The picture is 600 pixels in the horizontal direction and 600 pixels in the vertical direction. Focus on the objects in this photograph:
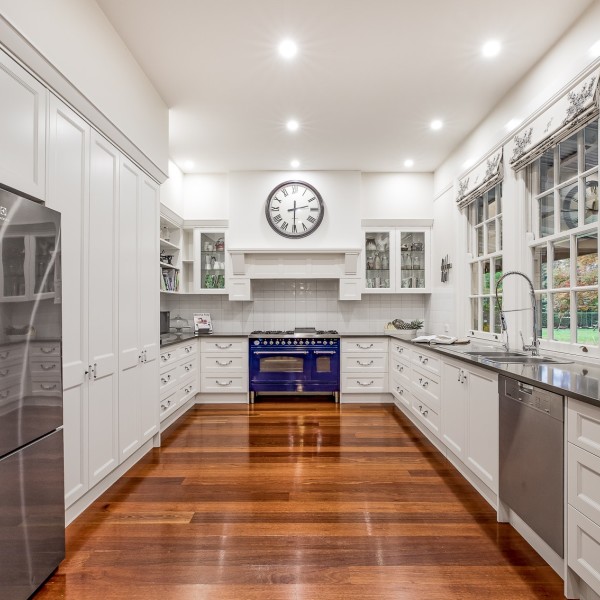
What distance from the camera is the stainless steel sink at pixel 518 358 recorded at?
2.45m

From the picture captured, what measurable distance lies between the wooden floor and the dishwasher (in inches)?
8.1

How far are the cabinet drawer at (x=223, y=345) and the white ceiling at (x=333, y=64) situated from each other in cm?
220

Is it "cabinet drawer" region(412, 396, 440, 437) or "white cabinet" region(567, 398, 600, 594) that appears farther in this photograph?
"cabinet drawer" region(412, 396, 440, 437)

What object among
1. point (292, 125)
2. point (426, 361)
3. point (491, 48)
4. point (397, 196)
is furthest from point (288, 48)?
point (397, 196)

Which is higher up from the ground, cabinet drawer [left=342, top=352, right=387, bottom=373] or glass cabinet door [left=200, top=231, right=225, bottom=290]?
glass cabinet door [left=200, top=231, right=225, bottom=290]

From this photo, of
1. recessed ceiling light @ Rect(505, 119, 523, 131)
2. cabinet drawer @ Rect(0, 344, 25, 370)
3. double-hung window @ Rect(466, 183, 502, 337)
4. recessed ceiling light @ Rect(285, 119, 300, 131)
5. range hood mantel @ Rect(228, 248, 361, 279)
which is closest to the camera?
cabinet drawer @ Rect(0, 344, 25, 370)

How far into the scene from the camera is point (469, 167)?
3.89 m

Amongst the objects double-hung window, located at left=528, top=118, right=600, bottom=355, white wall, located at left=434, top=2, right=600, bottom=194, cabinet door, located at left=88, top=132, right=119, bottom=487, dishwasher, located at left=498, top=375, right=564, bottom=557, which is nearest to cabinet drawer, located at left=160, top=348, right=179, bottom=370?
cabinet door, located at left=88, top=132, right=119, bottom=487

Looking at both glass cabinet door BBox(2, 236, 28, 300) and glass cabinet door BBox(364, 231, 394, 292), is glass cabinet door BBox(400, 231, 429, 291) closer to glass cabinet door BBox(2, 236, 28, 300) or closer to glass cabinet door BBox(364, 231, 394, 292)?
glass cabinet door BBox(364, 231, 394, 292)

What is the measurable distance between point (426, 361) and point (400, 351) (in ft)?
3.01

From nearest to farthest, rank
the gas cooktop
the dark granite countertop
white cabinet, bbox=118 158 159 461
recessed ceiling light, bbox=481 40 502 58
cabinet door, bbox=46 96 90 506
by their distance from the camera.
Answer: the dark granite countertop, cabinet door, bbox=46 96 90 506, recessed ceiling light, bbox=481 40 502 58, white cabinet, bbox=118 158 159 461, the gas cooktop

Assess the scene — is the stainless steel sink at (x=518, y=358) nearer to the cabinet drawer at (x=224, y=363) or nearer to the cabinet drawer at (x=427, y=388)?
the cabinet drawer at (x=427, y=388)

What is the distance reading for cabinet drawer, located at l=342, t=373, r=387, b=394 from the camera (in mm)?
4879

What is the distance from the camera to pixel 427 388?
3441mm
